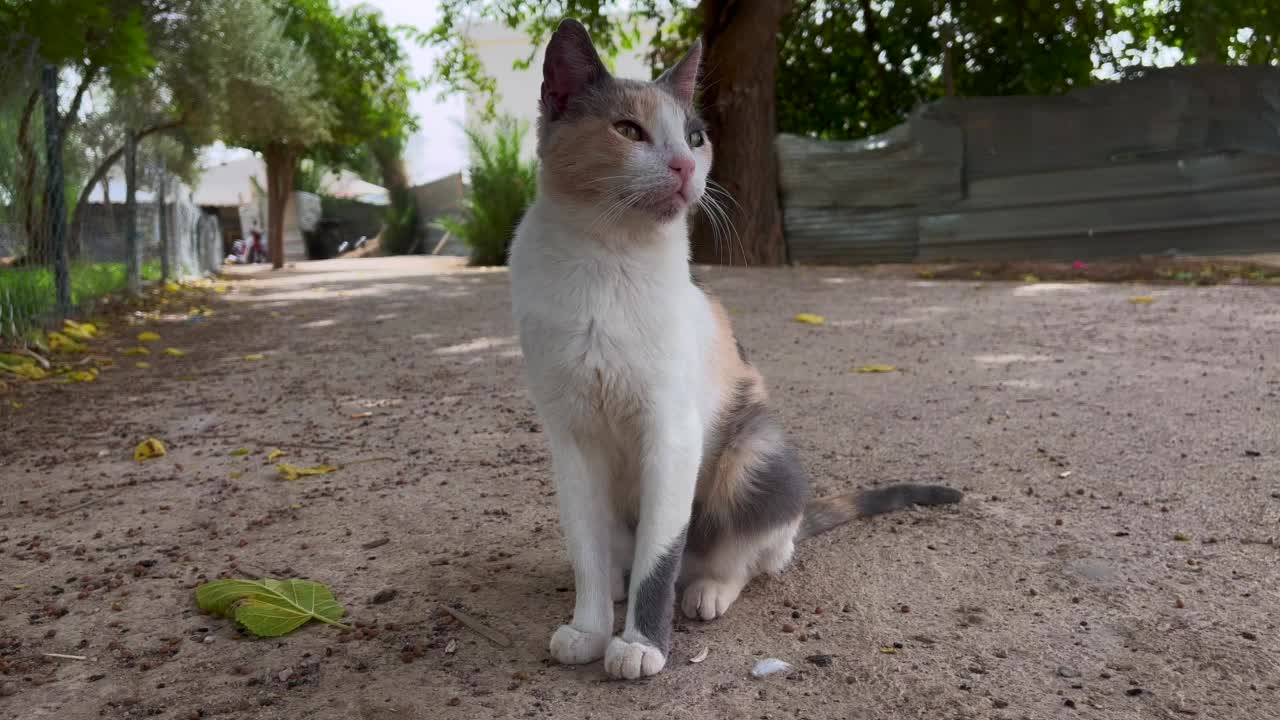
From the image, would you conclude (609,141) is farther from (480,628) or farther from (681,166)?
(480,628)

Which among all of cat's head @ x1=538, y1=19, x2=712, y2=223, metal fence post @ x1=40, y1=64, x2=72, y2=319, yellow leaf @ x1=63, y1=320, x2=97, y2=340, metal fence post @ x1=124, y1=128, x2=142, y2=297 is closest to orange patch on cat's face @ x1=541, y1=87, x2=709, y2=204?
cat's head @ x1=538, y1=19, x2=712, y2=223

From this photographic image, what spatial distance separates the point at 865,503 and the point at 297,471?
6.69 ft

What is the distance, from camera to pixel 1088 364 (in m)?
5.00

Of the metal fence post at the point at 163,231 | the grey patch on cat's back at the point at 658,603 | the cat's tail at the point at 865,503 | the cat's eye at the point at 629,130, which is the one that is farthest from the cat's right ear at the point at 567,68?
the metal fence post at the point at 163,231

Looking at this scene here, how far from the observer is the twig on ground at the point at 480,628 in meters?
2.15

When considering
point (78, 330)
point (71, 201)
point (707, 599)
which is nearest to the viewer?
point (707, 599)

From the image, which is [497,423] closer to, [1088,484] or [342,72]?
[1088,484]

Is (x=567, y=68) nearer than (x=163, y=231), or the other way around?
(x=567, y=68)

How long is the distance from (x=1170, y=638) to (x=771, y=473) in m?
0.91

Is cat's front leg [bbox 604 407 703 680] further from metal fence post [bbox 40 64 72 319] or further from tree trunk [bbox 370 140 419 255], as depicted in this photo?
tree trunk [bbox 370 140 419 255]

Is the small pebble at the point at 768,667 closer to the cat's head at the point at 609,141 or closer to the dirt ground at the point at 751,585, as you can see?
the dirt ground at the point at 751,585

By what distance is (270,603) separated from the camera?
7.47 feet

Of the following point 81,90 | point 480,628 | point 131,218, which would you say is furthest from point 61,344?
point 480,628

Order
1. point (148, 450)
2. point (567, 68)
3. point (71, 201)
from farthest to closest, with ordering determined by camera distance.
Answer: point (71, 201) < point (148, 450) < point (567, 68)
